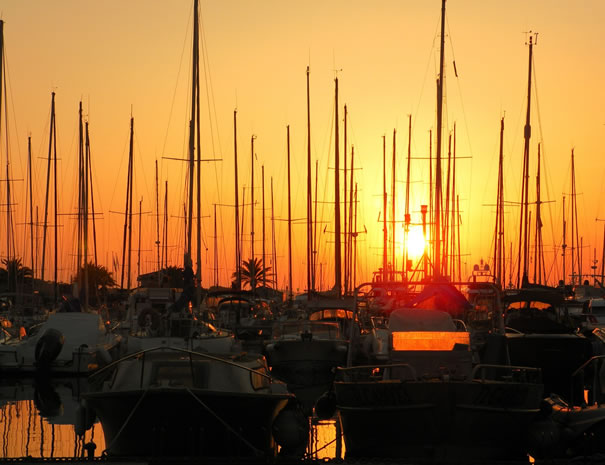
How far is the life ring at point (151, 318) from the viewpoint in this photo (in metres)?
37.5

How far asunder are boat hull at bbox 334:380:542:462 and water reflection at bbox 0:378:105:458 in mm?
6035

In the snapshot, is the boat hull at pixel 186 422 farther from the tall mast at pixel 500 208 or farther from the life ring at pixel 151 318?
the tall mast at pixel 500 208

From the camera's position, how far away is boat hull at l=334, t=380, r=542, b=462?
20062mm

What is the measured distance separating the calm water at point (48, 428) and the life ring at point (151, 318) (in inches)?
124

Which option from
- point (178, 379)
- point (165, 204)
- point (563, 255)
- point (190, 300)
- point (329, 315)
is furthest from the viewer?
point (563, 255)

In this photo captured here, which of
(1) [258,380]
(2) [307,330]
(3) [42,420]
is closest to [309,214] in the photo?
(2) [307,330]

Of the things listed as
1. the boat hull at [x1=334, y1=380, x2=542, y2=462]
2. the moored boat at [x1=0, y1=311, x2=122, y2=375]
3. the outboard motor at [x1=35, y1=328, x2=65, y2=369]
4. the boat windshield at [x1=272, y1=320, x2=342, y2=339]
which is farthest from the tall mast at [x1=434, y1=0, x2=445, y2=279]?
the boat hull at [x1=334, y1=380, x2=542, y2=462]

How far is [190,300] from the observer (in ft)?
125

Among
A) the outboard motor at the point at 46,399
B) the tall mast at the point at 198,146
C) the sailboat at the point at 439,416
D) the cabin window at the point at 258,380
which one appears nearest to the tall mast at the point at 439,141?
the tall mast at the point at 198,146

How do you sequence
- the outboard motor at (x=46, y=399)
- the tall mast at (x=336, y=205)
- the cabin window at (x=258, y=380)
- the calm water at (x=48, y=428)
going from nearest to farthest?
1. the cabin window at (x=258, y=380)
2. the calm water at (x=48, y=428)
3. the outboard motor at (x=46, y=399)
4. the tall mast at (x=336, y=205)

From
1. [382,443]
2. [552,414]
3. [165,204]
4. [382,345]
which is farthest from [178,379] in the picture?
[165,204]

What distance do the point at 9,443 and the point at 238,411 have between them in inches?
251

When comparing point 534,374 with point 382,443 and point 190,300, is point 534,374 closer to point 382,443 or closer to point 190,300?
point 382,443

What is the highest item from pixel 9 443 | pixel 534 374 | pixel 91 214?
pixel 91 214
